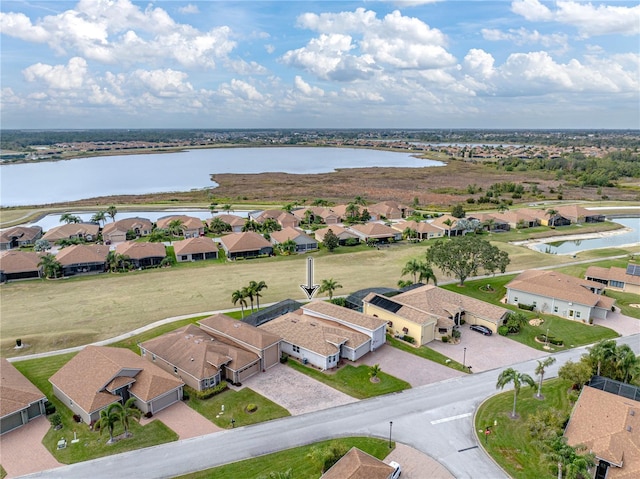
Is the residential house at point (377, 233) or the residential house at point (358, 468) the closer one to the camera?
the residential house at point (358, 468)

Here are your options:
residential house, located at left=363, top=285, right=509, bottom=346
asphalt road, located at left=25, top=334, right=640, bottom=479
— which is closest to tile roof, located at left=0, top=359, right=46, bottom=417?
asphalt road, located at left=25, top=334, right=640, bottom=479

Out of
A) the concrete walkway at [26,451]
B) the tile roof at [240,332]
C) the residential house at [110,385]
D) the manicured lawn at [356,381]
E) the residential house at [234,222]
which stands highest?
the residential house at [234,222]

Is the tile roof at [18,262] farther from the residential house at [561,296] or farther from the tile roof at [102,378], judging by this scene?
the residential house at [561,296]

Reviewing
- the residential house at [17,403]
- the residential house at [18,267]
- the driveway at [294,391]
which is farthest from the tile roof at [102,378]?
the residential house at [18,267]

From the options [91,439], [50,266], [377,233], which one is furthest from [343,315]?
[50,266]

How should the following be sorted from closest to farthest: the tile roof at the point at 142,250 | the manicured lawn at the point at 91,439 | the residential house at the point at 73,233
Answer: the manicured lawn at the point at 91,439 → the tile roof at the point at 142,250 → the residential house at the point at 73,233

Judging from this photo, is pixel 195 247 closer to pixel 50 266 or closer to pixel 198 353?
pixel 50 266

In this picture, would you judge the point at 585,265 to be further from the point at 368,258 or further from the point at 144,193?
the point at 144,193
